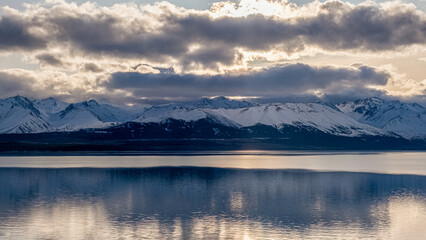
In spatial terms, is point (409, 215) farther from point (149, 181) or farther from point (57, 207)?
point (149, 181)

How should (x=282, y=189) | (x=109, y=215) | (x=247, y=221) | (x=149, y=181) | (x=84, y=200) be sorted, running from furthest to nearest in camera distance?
1. (x=149, y=181)
2. (x=282, y=189)
3. (x=84, y=200)
4. (x=109, y=215)
5. (x=247, y=221)

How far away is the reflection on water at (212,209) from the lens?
189 feet

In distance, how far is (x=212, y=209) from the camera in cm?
7319

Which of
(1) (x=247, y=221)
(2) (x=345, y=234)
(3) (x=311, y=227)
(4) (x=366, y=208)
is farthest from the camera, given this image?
(4) (x=366, y=208)

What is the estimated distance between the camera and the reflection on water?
57562 mm

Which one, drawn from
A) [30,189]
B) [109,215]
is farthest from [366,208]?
[30,189]

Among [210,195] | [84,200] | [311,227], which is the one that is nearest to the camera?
[311,227]

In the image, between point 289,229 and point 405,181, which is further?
point 405,181

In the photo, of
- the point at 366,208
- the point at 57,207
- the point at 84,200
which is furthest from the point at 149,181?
the point at 366,208

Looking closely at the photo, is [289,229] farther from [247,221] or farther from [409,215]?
[409,215]

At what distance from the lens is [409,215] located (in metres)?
69.3

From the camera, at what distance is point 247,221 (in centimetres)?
6391

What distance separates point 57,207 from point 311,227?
118 ft

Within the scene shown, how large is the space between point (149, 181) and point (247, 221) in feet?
182
